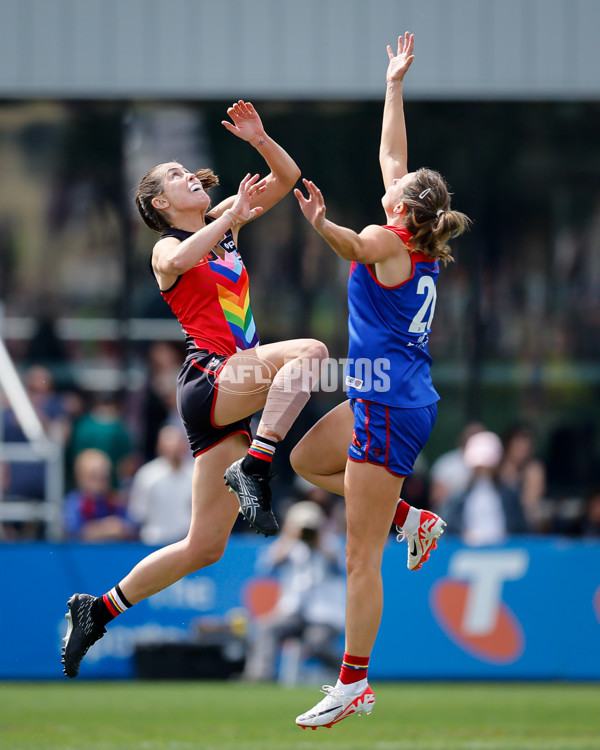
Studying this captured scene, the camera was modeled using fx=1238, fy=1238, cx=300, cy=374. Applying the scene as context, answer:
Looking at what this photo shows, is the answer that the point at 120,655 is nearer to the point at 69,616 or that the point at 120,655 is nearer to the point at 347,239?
the point at 69,616

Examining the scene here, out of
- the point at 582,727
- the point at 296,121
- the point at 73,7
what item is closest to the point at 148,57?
the point at 73,7

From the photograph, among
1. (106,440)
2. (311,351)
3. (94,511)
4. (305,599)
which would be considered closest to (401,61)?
(311,351)

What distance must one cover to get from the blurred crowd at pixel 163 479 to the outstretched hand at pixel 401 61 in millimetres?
5707

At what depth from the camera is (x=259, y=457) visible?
5.86 m

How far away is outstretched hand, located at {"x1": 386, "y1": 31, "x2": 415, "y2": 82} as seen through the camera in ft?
21.5

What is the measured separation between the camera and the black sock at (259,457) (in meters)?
5.84

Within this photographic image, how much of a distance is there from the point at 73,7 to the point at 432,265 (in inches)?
370

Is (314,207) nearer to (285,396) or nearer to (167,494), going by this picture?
(285,396)

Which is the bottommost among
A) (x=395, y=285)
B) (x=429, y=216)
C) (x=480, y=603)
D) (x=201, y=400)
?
(x=480, y=603)

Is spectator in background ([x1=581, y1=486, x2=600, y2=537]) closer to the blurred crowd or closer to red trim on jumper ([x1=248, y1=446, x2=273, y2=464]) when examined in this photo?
the blurred crowd

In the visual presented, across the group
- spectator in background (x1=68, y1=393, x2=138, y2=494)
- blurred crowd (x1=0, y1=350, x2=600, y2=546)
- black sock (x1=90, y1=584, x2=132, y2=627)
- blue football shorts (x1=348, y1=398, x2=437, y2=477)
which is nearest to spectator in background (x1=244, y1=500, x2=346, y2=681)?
blurred crowd (x1=0, y1=350, x2=600, y2=546)

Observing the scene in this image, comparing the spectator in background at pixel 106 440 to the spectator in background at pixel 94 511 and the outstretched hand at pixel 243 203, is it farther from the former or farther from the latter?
the outstretched hand at pixel 243 203

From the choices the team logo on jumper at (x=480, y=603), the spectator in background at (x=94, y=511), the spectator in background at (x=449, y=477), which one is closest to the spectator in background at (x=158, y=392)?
the spectator in background at (x=94, y=511)

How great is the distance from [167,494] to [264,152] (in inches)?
230
